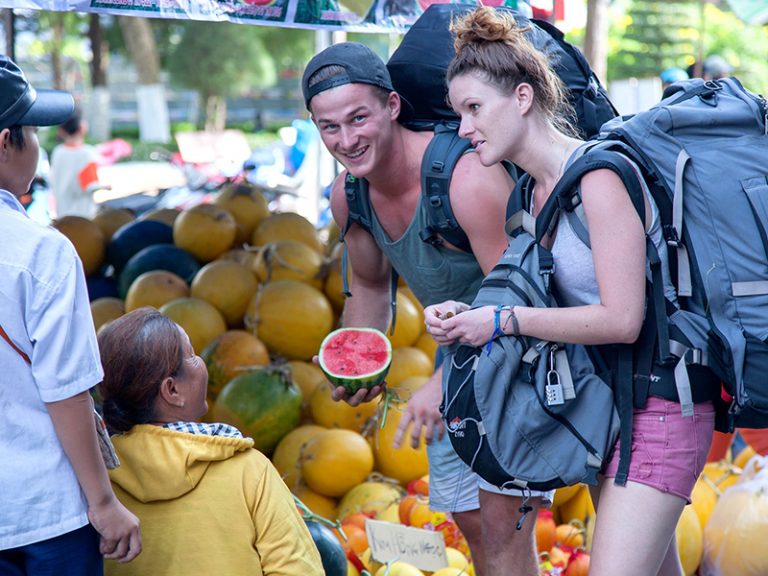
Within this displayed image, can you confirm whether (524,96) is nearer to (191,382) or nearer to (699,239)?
(699,239)

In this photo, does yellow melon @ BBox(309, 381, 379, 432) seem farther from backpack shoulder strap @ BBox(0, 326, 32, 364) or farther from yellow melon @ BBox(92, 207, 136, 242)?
backpack shoulder strap @ BBox(0, 326, 32, 364)

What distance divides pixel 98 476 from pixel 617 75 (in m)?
26.2

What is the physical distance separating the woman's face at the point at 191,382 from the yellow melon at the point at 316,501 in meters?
2.01

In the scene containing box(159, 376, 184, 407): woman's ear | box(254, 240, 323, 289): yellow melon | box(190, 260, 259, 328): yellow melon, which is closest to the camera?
box(159, 376, 184, 407): woman's ear

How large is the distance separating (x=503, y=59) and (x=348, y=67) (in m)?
0.63

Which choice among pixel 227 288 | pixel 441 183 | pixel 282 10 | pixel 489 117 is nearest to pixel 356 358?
pixel 441 183

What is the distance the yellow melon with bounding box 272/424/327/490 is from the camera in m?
4.35

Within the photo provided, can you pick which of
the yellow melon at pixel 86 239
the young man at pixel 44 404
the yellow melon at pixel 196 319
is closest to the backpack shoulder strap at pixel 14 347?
the young man at pixel 44 404

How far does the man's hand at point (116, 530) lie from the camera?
2.13m

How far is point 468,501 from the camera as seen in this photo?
3.21 m

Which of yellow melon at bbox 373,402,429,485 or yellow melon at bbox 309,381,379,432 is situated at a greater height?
yellow melon at bbox 309,381,379,432

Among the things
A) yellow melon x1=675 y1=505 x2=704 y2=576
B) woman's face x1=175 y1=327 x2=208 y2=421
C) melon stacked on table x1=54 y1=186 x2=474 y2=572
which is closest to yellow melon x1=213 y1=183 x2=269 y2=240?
melon stacked on table x1=54 y1=186 x2=474 y2=572

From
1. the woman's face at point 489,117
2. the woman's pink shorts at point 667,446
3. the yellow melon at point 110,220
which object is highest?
the woman's face at point 489,117

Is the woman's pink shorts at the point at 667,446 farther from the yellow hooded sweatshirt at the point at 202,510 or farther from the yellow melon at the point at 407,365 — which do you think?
the yellow melon at the point at 407,365
